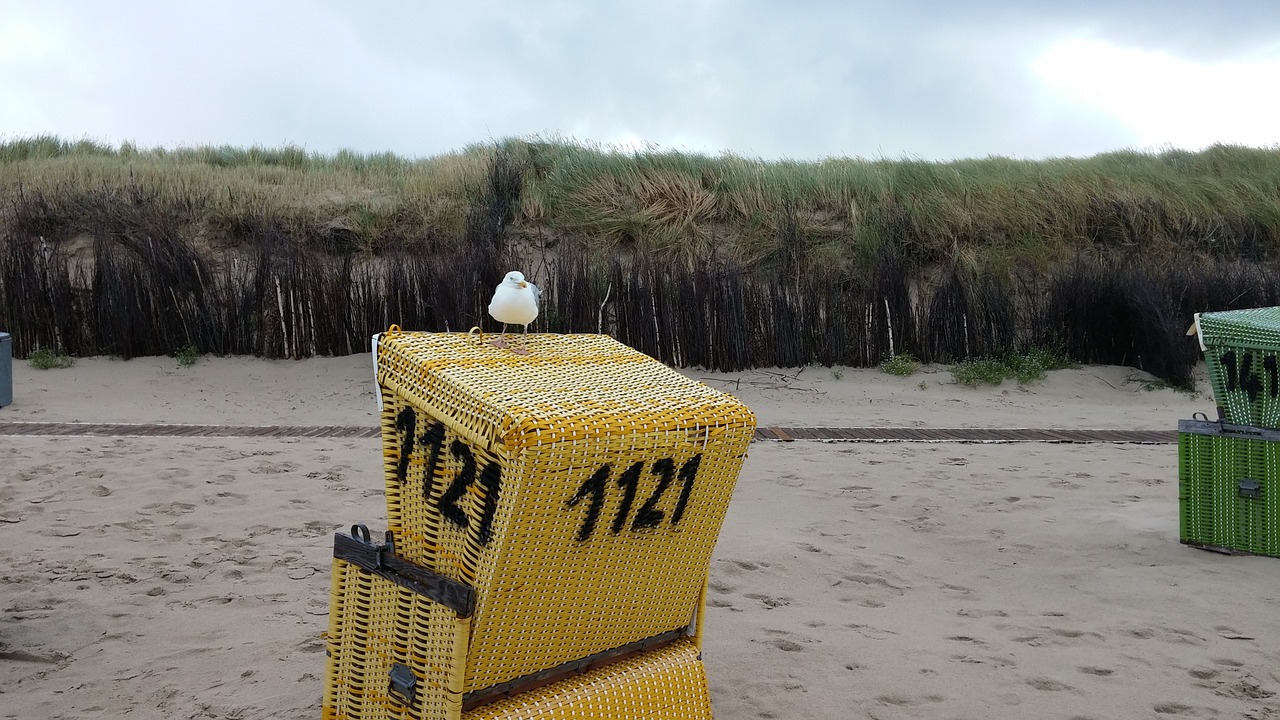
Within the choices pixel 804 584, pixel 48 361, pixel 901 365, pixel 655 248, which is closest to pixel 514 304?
pixel 804 584

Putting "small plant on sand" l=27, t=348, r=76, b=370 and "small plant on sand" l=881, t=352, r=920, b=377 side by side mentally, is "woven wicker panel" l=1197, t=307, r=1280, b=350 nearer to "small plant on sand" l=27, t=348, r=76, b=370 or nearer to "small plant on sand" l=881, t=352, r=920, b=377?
"small plant on sand" l=881, t=352, r=920, b=377

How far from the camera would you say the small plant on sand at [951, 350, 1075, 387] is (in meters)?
8.66

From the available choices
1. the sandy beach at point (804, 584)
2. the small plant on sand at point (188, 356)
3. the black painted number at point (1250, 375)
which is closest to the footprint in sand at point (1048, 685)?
the sandy beach at point (804, 584)

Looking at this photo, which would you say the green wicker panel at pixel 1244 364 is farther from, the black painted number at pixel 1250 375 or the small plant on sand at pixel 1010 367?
the small plant on sand at pixel 1010 367

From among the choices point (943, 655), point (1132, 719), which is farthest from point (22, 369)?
point (1132, 719)

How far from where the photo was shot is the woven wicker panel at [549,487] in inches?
69.6

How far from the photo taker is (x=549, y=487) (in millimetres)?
1751

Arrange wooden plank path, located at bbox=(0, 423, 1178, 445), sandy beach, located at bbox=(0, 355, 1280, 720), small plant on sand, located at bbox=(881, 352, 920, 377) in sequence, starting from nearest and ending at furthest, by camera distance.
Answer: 1. sandy beach, located at bbox=(0, 355, 1280, 720)
2. wooden plank path, located at bbox=(0, 423, 1178, 445)
3. small plant on sand, located at bbox=(881, 352, 920, 377)

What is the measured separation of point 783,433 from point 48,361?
6.45m

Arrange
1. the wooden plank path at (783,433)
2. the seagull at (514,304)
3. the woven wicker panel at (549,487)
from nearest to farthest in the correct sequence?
the woven wicker panel at (549,487) < the seagull at (514,304) < the wooden plank path at (783,433)

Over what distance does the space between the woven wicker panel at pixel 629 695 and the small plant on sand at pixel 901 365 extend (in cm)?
687

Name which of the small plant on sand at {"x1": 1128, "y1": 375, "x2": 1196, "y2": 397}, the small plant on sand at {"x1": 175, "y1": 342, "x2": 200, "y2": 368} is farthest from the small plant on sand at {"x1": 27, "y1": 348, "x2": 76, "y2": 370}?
the small plant on sand at {"x1": 1128, "y1": 375, "x2": 1196, "y2": 397}

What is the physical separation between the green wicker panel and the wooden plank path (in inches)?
95.6

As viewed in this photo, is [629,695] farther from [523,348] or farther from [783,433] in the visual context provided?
[783,433]
